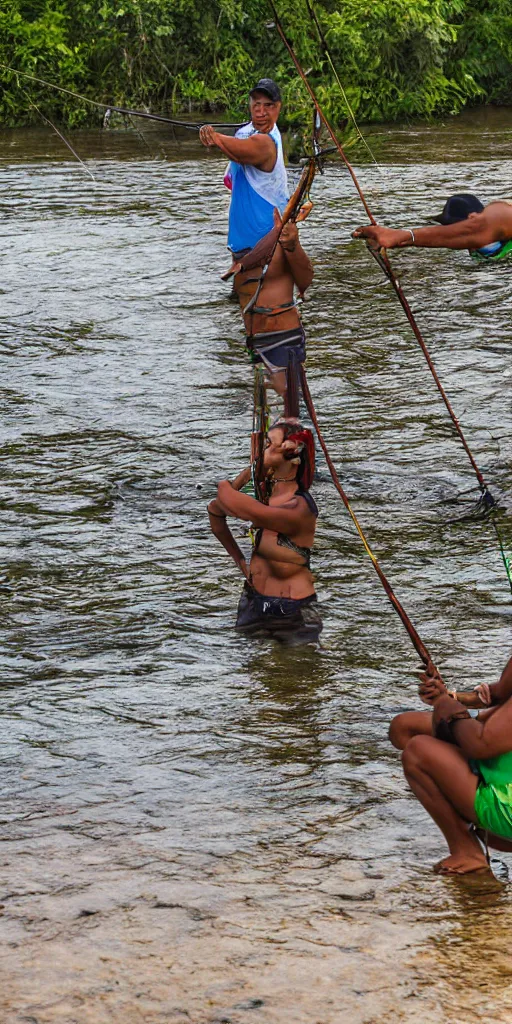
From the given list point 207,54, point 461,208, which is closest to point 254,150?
point 461,208

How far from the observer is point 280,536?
19.5ft

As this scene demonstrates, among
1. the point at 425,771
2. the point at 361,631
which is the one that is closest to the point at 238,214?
the point at 361,631

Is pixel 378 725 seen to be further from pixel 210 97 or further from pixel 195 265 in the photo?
pixel 210 97

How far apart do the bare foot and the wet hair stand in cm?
216

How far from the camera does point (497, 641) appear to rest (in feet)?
19.4

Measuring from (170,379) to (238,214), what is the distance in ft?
6.79

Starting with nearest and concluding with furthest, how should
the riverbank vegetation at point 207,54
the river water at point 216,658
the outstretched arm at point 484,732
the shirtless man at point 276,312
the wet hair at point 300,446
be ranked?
the river water at point 216,658, the outstretched arm at point 484,732, the wet hair at point 300,446, the shirtless man at point 276,312, the riverbank vegetation at point 207,54

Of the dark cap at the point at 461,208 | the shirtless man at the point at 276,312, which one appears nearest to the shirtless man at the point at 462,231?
the dark cap at the point at 461,208

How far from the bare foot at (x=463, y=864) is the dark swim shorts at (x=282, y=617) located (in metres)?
1.97

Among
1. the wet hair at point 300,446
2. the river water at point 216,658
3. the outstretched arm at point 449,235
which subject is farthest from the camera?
the wet hair at point 300,446

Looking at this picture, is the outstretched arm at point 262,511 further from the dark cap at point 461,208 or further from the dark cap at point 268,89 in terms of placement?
the dark cap at point 268,89

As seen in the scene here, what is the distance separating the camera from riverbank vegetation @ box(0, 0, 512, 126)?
1870cm

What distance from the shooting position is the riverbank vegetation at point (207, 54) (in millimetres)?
18703

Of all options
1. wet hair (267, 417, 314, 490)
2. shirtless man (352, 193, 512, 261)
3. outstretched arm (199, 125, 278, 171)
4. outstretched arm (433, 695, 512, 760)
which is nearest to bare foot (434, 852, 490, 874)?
outstretched arm (433, 695, 512, 760)
